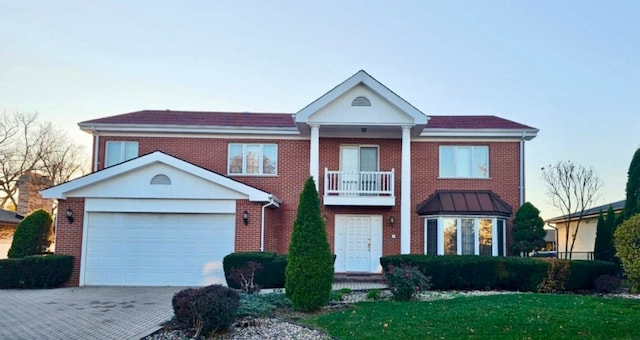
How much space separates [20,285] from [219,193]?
6447mm

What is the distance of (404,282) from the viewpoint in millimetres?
12461

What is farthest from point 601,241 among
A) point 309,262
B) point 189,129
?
point 189,129

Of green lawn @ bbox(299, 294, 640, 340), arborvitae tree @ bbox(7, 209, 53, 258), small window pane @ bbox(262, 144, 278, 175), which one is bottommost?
green lawn @ bbox(299, 294, 640, 340)

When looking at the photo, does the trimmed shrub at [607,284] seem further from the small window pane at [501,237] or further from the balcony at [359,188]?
the balcony at [359,188]

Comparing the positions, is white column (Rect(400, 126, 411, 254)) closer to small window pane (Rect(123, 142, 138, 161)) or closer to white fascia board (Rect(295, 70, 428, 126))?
white fascia board (Rect(295, 70, 428, 126))

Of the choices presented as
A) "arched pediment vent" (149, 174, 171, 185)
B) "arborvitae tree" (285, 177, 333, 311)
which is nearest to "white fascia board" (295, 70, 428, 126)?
Result: "arched pediment vent" (149, 174, 171, 185)

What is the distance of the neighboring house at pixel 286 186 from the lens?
16531 millimetres

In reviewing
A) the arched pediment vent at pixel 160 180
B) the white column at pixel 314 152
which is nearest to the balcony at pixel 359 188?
the white column at pixel 314 152

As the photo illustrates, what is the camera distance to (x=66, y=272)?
16.0m

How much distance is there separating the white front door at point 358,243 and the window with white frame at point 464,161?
3.32 meters

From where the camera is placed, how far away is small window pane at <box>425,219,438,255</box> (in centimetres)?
1891

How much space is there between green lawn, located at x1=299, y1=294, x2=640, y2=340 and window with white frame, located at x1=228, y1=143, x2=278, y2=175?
29.4 feet

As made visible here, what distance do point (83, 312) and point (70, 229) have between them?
242 inches

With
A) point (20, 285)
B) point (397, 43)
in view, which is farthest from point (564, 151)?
point (20, 285)
